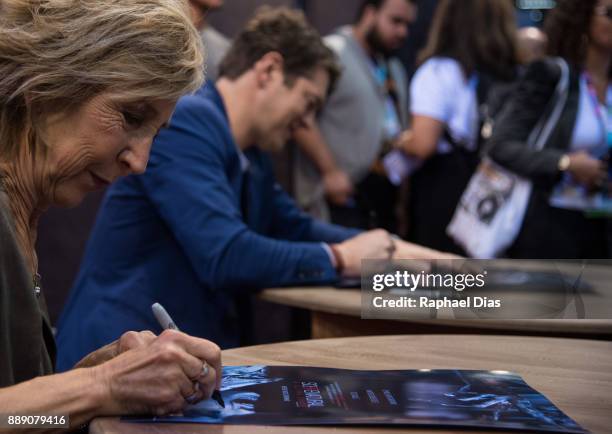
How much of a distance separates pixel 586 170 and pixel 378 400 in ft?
7.06

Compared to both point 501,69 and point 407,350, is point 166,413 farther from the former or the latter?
point 501,69

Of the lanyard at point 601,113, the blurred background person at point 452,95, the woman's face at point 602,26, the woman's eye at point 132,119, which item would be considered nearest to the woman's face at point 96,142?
the woman's eye at point 132,119

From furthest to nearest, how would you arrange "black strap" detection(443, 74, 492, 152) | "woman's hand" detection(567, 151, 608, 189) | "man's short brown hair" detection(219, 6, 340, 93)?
"black strap" detection(443, 74, 492, 152)
"woman's hand" detection(567, 151, 608, 189)
"man's short brown hair" detection(219, 6, 340, 93)

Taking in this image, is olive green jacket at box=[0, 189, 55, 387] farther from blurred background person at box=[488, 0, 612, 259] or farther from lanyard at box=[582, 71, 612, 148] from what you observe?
lanyard at box=[582, 71, 612, 148]

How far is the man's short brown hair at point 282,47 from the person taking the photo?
8.71 ft

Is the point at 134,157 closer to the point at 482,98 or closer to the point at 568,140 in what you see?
the point at 568,140

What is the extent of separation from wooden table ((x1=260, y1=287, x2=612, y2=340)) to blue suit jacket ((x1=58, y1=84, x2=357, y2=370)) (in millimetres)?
103

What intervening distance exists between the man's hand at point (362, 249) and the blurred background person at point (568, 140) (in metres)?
0.86

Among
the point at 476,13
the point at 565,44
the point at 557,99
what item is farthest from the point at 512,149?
the point at 476,13

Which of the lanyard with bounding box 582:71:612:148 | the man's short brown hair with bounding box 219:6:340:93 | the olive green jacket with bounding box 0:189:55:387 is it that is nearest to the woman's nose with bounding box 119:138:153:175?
the olive green jacket with bounding box 0:189:55:387

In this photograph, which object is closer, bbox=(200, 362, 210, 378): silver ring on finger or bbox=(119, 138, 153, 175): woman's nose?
bbox=(200, 362, 210, 378): silver ring on finger

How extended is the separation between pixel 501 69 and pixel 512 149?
0.64m

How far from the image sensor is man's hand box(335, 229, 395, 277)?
8.13 feet

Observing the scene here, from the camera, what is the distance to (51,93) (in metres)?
1.37
